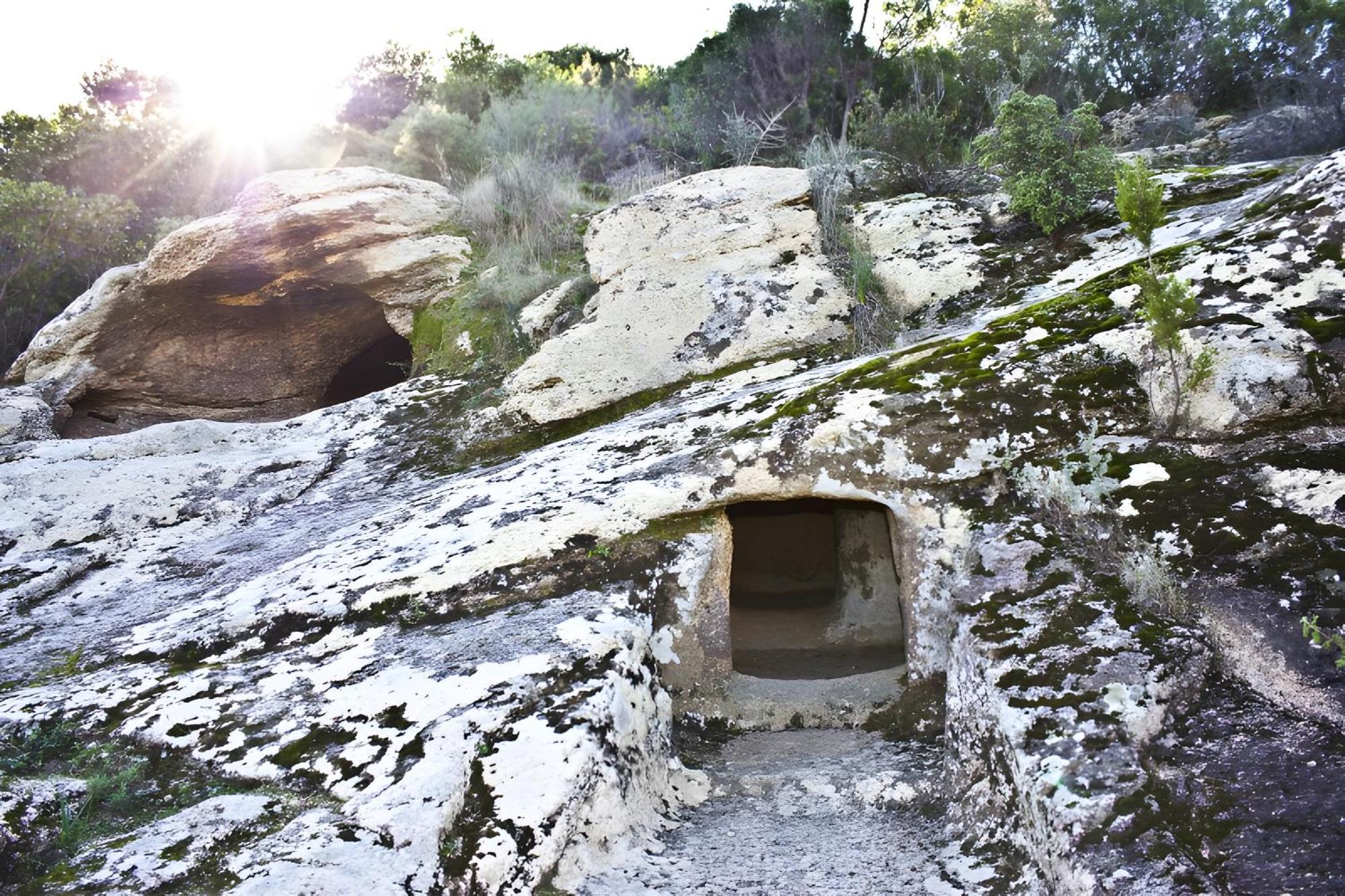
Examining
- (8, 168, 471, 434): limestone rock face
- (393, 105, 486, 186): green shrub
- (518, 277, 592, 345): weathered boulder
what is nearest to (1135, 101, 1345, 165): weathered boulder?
(518, 277, 592, 345): weathered boulder

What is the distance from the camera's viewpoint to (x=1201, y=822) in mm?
2582

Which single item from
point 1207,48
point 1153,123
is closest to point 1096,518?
point 1153,123

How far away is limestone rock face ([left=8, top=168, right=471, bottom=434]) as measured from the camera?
30.9ft

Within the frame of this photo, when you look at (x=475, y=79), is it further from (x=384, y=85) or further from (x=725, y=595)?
(x=725, y=595)

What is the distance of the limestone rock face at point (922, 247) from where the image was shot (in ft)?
21.4

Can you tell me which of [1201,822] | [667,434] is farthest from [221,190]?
[1201,822]

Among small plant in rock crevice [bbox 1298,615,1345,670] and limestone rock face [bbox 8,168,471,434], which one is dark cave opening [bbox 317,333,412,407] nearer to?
limestone rock face [bbox 8,168,471,434]

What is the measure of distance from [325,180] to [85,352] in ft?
10.5

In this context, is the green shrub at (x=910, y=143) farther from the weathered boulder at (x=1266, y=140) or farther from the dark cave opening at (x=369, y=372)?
the dark cave opening at (x=369, y=372)

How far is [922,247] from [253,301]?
7527mm

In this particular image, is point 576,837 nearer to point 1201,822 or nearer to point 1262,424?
point 1201,822

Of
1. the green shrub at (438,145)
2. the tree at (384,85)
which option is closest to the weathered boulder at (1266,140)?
the green shrub at (438,145)

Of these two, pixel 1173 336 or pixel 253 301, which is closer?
pixel 1173 336

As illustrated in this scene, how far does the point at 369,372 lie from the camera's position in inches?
463
